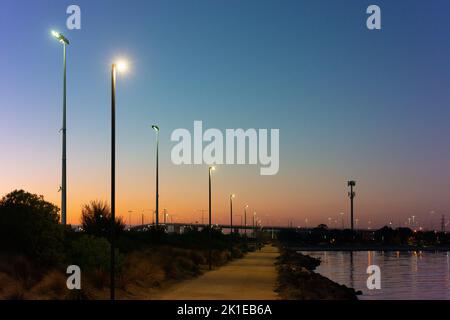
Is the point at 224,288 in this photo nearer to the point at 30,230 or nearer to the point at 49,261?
the point at 49,261

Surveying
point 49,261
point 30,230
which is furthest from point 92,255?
point 30,230

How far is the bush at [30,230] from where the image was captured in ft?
92.9

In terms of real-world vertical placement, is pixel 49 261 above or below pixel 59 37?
below

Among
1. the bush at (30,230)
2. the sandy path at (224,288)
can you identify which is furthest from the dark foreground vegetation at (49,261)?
the sandy path at (224,288)

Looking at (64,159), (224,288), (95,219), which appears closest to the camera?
(224,288)

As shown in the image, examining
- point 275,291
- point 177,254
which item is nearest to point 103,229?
point 177,254

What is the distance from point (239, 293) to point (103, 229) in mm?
20414

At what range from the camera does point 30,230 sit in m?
28.5

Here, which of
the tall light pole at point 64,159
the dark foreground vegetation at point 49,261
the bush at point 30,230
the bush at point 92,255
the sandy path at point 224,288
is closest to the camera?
the dark foreground vegetation at point 49,261

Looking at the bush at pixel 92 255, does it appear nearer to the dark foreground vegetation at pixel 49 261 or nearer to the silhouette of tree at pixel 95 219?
the dark foreground vegetation at pixel 49 261

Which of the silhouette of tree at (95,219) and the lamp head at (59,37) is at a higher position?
the lamp head at (59,37)
